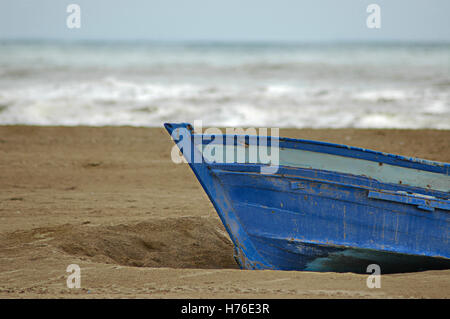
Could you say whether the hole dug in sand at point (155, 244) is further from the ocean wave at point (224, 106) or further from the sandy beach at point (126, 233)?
the ocean wave at point (224, 106)

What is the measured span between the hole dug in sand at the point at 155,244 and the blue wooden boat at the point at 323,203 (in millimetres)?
691

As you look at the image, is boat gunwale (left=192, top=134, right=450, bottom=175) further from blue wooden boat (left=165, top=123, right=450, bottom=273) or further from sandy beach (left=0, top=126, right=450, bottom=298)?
sandy beach (left=0, top=126, right=450, bottom=298)

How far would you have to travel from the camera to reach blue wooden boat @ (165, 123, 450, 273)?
4.11 meters

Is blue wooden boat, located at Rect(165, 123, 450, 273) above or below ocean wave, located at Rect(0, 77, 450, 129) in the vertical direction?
below

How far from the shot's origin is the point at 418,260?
4.31 meters

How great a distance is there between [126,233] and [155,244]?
0.30 metres

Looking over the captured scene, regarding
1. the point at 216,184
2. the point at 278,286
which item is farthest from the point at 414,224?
the point at 216,184

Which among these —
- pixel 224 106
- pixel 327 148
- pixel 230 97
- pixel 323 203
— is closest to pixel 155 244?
A: pixel 323 203

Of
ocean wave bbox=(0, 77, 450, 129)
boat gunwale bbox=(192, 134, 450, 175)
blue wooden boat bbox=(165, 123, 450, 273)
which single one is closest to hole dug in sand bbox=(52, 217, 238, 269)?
blue wooden boat bbox=(165, 123, 450, 273)

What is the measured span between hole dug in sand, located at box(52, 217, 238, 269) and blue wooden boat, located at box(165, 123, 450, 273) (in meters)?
0.69

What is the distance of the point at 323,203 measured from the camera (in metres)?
4.18

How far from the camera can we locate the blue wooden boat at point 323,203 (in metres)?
4.11

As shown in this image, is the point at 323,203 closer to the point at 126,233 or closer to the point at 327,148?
the point at 327,148

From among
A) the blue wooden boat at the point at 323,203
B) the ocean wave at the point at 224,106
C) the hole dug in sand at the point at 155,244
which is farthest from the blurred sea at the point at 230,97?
the blue wooden boat at the point at 323,203
